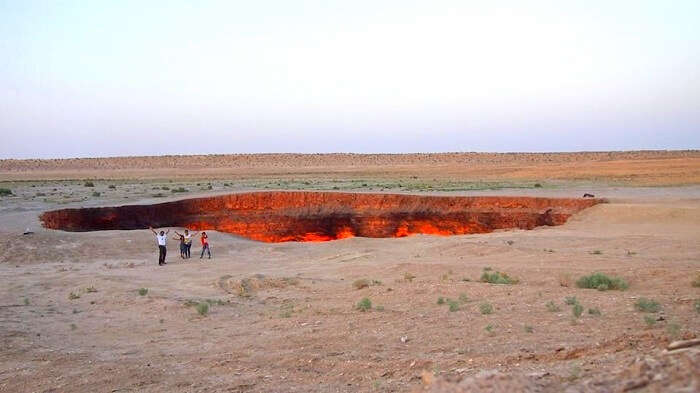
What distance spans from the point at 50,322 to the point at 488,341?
7732 mm

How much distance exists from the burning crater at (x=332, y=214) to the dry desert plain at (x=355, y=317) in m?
7.44

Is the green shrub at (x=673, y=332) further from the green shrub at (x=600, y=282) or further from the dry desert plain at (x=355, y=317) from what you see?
the green shrub at (x=600, y=282)

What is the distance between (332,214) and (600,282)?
22171 millimetres

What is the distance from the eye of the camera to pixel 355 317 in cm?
1095

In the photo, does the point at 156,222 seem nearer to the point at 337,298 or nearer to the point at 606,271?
the point at 337,298

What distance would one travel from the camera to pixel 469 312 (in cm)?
1059

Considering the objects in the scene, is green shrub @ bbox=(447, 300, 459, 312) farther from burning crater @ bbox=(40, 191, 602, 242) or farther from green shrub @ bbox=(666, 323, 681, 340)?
burning crater @ bbox=(40, 191, 602, 242)

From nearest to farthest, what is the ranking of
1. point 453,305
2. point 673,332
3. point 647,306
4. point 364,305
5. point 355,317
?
point 673,332, point 647,306, point 453,305, point 355,317, point 364,305

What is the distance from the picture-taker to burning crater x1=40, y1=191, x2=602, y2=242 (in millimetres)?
30531

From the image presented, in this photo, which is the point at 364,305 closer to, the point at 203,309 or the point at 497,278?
the point at 203,309

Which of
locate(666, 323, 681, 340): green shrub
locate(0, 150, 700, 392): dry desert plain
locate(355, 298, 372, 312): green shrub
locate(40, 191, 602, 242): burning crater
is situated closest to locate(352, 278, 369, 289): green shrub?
locate(0, 150, 700, 392): dry desert plain

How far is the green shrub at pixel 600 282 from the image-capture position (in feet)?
39.5

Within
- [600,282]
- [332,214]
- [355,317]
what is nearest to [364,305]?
[355,317]

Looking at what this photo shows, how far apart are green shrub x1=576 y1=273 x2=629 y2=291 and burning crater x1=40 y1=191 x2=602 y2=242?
17.6 meters
